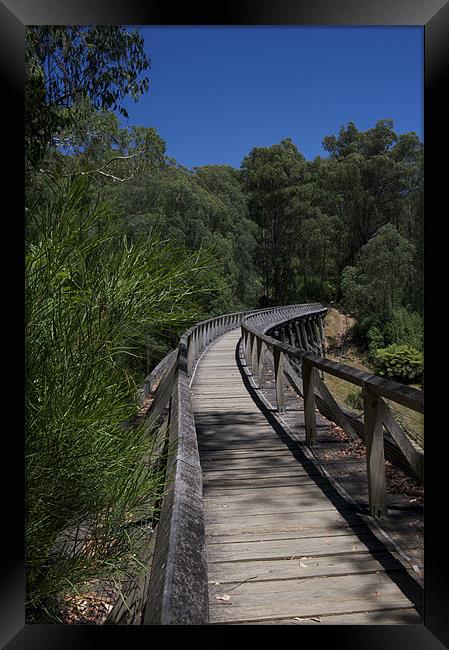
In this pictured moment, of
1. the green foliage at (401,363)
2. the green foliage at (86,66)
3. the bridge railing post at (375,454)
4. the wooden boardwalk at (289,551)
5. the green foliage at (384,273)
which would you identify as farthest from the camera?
→ the green foliage at (384,273)

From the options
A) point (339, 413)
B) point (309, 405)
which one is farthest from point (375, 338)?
point (339, 413)

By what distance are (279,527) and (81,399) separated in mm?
1671

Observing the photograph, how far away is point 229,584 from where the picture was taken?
94.3 inches

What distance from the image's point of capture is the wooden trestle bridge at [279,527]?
1.26 metres

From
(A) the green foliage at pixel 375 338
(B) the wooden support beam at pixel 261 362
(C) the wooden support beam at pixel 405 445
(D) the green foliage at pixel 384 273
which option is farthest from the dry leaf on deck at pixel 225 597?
(A) the green foliage at pixel 375 338

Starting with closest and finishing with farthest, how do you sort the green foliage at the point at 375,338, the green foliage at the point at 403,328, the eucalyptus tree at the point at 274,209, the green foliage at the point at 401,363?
the green foliage at the point at 401,363 → the green foliage at the point at 403,328 → the green foliage at the point at 375,338 → the eucalyptus tree at the point at 274,209

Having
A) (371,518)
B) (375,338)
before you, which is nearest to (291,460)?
(371,518)

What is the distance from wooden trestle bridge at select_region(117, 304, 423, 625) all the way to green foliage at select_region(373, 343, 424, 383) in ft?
47.6

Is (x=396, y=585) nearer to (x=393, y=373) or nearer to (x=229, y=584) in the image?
(x=229, y=584)

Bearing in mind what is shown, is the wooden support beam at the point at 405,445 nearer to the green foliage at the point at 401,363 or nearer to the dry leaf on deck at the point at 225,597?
the dry leaf on deck at the point at 225,597

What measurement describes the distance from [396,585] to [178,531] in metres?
1.50

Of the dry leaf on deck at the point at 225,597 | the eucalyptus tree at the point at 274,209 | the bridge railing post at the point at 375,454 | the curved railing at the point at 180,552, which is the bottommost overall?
the dry leaf on deck at the point at 225,597
